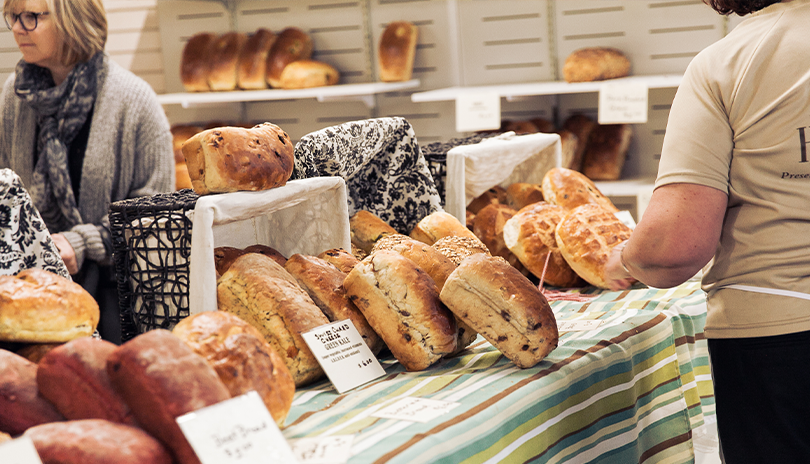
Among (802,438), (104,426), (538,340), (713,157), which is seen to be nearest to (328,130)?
(538,340)

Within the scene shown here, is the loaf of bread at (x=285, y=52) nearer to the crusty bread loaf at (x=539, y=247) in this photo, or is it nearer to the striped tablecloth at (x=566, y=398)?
the crusty bread loaf at (x=539, y=247)

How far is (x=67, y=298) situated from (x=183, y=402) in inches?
14.2

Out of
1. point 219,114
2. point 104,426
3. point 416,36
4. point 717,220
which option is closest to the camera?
point 104,426

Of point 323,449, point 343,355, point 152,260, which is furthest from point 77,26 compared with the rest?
point 323,449

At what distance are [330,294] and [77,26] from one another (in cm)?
136

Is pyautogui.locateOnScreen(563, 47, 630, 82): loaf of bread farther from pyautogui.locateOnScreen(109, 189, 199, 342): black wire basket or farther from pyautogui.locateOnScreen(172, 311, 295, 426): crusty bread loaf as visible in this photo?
pyautogui.locateOnScreen(172, 311, 295, 426): crusty bread loaf

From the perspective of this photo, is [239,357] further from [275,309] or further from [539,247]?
[539,247]

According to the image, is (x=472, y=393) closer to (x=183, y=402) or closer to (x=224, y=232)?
(x=183, y=402)

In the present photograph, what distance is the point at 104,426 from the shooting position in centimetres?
78

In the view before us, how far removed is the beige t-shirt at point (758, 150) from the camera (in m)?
1.07

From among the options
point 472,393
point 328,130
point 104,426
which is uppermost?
point 328,130

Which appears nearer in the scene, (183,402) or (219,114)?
(183,402)

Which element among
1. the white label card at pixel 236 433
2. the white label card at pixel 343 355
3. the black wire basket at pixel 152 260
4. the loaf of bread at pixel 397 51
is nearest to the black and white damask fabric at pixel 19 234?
the black wire basket at pixel 152 260

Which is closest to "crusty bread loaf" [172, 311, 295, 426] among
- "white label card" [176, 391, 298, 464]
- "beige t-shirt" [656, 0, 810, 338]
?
"white label card" [176, 391, 298, 464]
